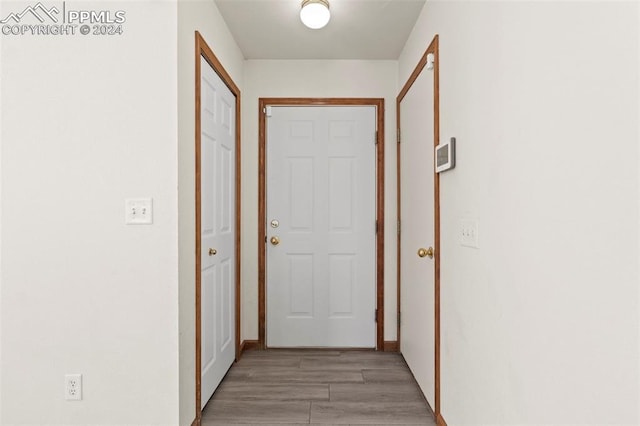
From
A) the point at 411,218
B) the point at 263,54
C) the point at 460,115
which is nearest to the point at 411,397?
the point at 411,218

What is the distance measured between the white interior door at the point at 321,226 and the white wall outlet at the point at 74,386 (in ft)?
5.13

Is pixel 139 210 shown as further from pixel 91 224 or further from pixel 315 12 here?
pixel 315 12

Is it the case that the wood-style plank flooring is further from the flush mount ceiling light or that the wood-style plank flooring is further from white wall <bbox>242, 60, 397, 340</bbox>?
the flush mount ceiling light

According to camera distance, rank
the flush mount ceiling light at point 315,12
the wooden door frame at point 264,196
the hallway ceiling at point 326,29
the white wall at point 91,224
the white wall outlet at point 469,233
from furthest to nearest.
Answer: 1. the wooden door frame at point 264,196
2. the hallway ceiling at point 326,29
3. the flush mount ceiling light at point 315,12
4. the white wall at point 91,224
5. the white wall outlet at point 469,233

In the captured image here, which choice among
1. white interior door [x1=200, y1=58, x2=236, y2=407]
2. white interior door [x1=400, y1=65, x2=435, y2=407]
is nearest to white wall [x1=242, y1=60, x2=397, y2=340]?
white interior door [x1=400, y1=65, x2=435, y2=407]

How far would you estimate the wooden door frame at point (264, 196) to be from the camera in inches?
124

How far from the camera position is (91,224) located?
1.75m

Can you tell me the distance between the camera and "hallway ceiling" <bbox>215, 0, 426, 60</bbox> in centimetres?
238

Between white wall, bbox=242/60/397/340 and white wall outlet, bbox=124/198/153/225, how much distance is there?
1.42m

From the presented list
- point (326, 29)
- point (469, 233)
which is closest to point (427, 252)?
point (469, 233)

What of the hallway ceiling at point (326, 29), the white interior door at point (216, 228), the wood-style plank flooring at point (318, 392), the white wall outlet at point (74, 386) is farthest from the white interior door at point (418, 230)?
the white wall outlet at point (74, 386)

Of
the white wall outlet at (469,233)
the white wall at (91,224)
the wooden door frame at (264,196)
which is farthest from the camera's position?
the wooden door frame at (264,196)

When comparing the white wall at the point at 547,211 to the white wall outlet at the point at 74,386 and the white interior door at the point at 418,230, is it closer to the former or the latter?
the white interior door at the point at 418,230

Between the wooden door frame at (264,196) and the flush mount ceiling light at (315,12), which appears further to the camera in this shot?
the wooden door frame at (264,196)
